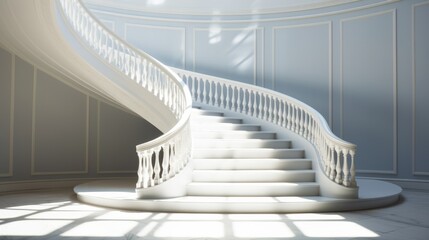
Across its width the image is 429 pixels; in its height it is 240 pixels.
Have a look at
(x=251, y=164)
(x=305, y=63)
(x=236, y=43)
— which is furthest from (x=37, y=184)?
(x=305, y=63)

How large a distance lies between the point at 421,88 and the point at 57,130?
22.2 feet

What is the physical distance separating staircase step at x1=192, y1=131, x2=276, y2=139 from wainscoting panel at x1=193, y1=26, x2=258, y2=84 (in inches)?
97.6

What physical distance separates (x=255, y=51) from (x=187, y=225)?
565 centimetres

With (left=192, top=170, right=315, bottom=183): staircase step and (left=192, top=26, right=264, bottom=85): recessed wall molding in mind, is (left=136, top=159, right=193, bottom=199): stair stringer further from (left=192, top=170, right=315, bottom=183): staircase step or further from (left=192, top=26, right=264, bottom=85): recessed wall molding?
(left=192, top=26, right=264, bottom=85): recessed wall molding

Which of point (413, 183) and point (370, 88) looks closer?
point (413, 183)

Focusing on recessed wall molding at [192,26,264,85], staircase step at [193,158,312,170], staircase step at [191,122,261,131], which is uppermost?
recessed wall molding at [192,26,264,85]

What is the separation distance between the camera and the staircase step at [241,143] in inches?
231

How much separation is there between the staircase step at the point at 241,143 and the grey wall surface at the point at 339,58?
86.1 inches

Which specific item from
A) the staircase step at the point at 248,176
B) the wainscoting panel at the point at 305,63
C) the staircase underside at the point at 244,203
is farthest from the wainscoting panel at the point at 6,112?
the wainscoting panel at the point at 305,63

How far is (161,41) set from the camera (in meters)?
8.82

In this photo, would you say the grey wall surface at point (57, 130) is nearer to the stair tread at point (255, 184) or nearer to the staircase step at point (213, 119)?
the staircase step at point (213, 119)

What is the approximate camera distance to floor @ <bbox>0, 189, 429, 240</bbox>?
3.35 m

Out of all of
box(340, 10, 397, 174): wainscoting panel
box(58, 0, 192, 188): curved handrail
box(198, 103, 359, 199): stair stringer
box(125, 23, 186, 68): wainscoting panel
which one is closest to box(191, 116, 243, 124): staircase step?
box(198, 103, 359, 199): stair stringer

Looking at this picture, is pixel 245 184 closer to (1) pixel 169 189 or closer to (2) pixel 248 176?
(2) pixel 248 176
